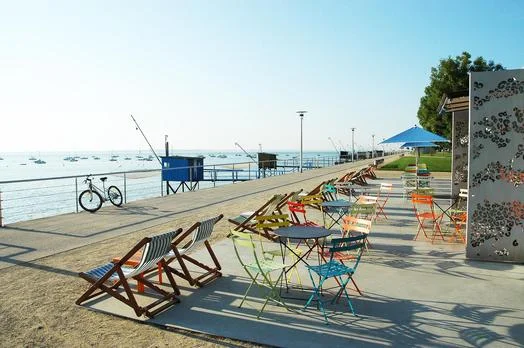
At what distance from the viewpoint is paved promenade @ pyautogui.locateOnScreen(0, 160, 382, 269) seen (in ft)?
24.0

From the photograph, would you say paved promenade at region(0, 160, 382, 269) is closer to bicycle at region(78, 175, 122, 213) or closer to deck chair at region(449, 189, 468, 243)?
bicycle at region(78, 175, 122, 213)

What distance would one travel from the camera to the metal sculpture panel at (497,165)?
608cm

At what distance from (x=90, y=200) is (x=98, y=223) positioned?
7.32ft

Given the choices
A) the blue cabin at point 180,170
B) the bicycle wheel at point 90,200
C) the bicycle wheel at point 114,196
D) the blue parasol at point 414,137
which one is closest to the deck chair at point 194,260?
the bicycle wheel at point 90,200

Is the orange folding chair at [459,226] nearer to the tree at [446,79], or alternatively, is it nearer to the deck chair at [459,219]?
the deck chair at [459,219]

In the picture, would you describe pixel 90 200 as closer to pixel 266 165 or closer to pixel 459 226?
pixel 459 226

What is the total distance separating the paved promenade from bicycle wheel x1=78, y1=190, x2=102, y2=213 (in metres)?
0.20

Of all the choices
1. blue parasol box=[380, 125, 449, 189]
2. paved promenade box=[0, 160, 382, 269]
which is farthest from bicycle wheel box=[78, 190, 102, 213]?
blue parasol box=[380, 125, 449, 189]

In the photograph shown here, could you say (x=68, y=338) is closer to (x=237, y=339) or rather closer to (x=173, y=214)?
(x=237, y=339)

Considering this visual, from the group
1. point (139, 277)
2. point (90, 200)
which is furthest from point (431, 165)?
point (139, 277)

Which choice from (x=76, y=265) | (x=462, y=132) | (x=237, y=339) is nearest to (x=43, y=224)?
(x=76, y=265)

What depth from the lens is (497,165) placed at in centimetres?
619

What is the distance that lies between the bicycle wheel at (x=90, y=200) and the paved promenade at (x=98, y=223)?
0.66 feet

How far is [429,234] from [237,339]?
5656 mm
